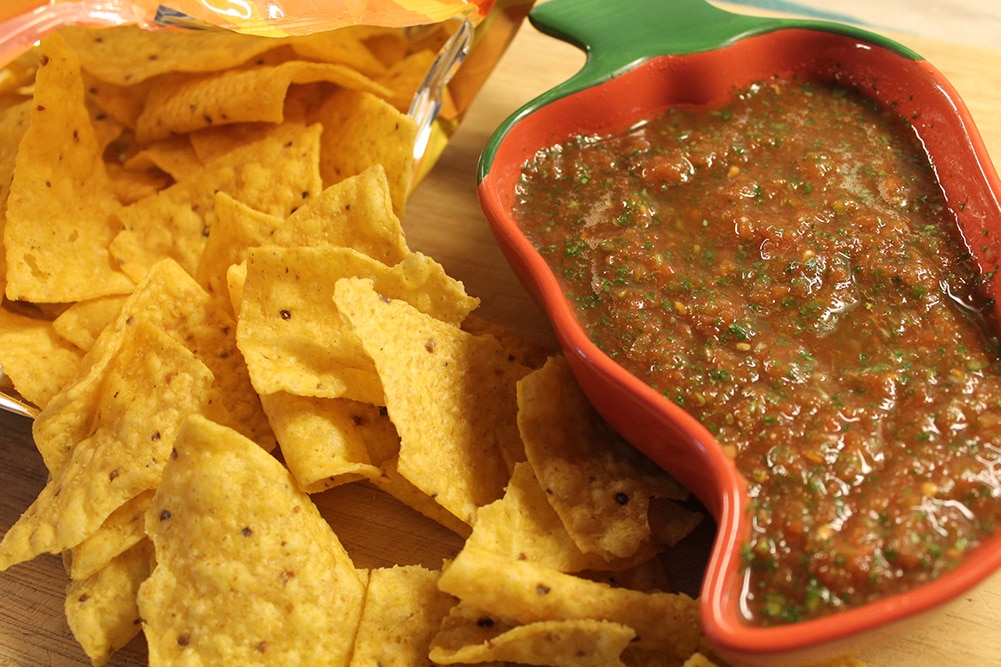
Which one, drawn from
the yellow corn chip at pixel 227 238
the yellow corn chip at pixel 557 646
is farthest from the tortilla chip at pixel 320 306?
the yellow corn chip at pixel 557 646

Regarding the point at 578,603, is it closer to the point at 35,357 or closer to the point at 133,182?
the point at 35,357

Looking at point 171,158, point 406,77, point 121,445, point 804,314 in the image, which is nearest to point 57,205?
point 171,158

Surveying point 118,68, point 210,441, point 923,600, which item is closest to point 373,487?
point 210,441

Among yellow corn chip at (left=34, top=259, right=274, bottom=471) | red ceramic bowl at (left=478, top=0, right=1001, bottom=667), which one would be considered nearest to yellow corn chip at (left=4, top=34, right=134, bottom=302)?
yellow corn chip at (left=34, top=259, right=274, bottom=471)

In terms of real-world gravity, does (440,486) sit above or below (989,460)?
below

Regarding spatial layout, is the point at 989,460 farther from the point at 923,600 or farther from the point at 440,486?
the point at 440,486

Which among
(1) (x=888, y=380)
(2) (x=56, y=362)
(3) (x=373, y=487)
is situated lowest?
(2) (x=56, y=362)

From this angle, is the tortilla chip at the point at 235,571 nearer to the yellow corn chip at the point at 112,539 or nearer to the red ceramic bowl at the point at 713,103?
the yellow corn chip at the point at 112,539
